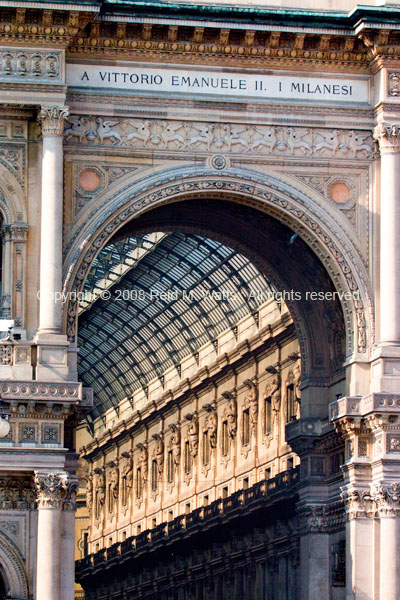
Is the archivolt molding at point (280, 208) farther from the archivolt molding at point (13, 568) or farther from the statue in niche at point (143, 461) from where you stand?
the statue in niche at point (143, 461)

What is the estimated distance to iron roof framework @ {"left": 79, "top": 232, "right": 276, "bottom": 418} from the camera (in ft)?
302

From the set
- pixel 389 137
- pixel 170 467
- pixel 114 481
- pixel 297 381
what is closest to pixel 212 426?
pixel 170 467

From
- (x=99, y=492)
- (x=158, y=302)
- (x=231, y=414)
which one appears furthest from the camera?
(x=99, y=492)

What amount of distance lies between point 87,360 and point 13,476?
58.6 m

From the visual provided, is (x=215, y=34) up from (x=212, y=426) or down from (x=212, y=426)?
up

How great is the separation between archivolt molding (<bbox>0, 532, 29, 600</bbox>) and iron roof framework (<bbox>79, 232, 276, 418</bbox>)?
85.8ft

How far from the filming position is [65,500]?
195 feet

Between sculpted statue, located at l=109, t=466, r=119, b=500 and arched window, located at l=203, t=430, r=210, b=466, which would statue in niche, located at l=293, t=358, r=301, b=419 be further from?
sculpted statue, located at l=109, t=466, r=119, b=500

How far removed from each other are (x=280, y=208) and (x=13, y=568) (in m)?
14.3

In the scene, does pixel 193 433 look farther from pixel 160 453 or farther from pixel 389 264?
pixel 389 264

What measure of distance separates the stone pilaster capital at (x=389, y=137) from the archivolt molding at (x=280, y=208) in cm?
278

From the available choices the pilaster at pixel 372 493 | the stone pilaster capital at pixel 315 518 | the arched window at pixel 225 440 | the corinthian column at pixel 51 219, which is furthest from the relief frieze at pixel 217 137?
the arched window at pixel 225 440

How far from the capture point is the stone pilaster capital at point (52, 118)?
198 feet

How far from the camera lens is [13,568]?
59188 millimetres
